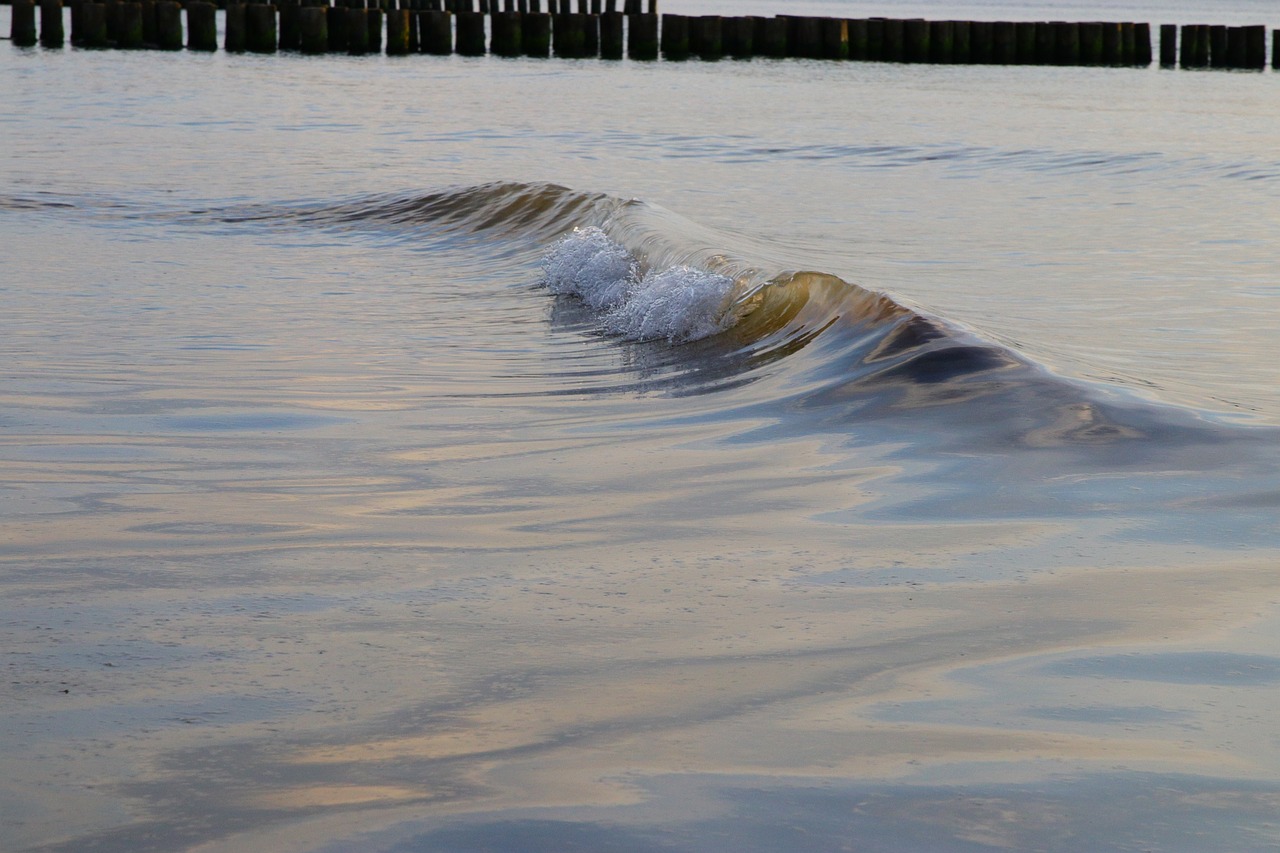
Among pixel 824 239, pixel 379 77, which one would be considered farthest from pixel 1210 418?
pixel 379 77

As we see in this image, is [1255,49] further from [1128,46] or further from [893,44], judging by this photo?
[893,44]

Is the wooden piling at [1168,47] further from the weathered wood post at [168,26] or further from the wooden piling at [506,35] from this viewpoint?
the weathered wood post at [168,26]

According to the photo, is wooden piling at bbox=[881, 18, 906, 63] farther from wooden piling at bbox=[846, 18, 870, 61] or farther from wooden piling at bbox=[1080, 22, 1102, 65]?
wooden piling at bbox=[1080, 22, 1102, 65]

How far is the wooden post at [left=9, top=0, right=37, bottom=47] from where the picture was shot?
27.6 meters

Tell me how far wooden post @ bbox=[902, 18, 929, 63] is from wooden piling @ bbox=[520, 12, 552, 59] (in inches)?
313

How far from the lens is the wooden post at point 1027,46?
30766 millimetres

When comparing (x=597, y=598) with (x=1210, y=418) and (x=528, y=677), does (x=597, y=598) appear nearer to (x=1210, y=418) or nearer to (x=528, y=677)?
(x=528, y=677)

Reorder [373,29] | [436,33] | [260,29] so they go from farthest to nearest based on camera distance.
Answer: [436,33] < [373,29] < [260,29]

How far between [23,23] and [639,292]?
25.6 meters

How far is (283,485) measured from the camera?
3.39 metres

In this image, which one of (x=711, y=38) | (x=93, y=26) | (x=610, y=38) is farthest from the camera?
(x=711, y=38)

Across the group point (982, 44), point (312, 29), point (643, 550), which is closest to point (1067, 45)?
point (982, 44)

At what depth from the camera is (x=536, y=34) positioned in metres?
30.5

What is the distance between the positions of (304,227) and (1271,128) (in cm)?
1252
